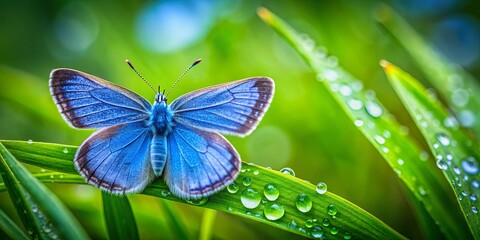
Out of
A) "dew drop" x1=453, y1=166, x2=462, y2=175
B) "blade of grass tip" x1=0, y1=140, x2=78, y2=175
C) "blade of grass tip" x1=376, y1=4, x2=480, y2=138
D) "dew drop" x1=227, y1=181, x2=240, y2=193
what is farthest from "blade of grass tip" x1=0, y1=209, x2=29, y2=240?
"blade of grass tip" x1=376, y1=4, x2=480, y2=138

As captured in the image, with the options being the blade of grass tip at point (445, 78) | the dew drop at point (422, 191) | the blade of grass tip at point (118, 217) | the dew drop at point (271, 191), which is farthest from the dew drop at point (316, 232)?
the blade of grass tip at point (445, 78)

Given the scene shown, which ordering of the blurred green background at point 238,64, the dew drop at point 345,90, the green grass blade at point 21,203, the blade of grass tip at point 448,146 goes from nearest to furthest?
the green grass blade at point 21,203 < the blade of grass tip at point 448,146 < the dew drop at point 345,90 < the blurred green background at point 238,64

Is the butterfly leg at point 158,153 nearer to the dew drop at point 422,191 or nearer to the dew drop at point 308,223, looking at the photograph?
the dew drop at point 308,223

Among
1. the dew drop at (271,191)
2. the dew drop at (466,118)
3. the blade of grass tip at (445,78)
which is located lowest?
the dew drop at (271,191)

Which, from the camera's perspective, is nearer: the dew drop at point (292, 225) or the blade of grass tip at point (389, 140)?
the dew drop at point (292, 225)

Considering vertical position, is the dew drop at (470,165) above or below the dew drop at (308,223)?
above

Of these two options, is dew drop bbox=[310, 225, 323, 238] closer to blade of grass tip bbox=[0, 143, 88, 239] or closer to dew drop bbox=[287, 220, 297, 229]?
dew drop bbox=[287, 220, 297, 229]

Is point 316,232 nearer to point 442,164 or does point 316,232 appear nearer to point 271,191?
point 271,191
